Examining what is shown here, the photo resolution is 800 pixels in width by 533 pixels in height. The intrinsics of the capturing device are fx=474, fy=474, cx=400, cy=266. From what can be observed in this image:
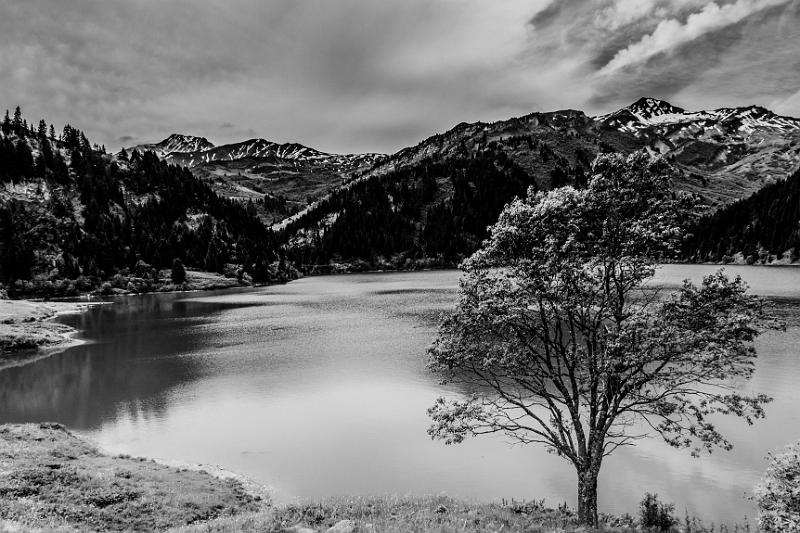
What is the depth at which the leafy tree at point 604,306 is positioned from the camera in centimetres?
1625

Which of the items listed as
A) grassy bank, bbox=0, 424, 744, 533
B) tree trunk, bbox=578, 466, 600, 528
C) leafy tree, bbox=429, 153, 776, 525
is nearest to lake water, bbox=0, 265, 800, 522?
grassy bank, bbox=0, 424, 744, 533

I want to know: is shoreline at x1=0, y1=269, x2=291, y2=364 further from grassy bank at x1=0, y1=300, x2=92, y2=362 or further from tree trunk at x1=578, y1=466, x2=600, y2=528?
tree trunk at x1=578, y1=466, x2=600, y2=528

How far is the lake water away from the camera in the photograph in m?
24.7

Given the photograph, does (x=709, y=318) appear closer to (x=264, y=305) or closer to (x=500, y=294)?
(x=500, y=294)

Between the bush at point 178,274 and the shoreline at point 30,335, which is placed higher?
the bush at point 178,274

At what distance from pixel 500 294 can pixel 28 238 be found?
623 feet

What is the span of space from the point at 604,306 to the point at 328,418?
83.0 ft

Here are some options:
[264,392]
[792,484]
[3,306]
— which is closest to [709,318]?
[792,484]

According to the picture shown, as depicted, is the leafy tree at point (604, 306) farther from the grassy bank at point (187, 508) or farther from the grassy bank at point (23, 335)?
the grassy bank at point (23, 335)

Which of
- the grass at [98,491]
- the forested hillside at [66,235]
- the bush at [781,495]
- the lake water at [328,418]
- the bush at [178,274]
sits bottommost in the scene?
the lake water at [328,418]

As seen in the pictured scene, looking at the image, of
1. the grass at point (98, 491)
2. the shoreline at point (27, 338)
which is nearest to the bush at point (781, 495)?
the grass at point (98, 491)

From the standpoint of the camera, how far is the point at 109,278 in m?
166

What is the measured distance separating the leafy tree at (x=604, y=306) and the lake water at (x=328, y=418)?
7.41 metres

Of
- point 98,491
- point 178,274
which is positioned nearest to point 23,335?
point 98,491
